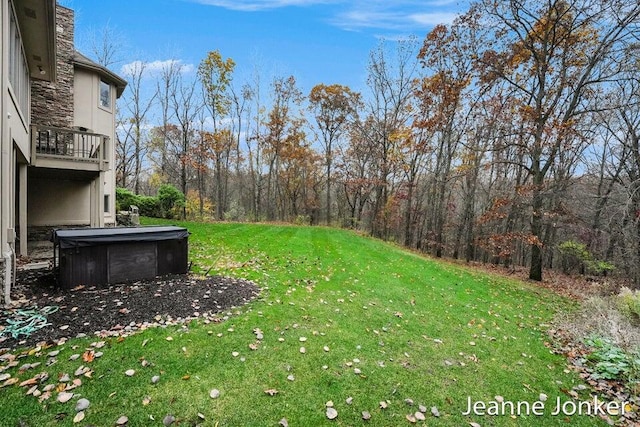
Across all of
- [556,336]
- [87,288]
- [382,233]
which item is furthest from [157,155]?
[556,336]

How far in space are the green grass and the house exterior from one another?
4.10 meters

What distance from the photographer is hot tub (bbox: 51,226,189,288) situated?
514 centimetres

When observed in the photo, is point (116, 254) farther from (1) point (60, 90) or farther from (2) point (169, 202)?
(2) point (169, 202)

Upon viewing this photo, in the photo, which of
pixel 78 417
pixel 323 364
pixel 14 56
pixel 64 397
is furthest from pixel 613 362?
pixel 14 56

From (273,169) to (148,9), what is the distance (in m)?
14.7

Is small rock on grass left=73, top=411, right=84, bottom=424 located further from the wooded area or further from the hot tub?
the wooded area

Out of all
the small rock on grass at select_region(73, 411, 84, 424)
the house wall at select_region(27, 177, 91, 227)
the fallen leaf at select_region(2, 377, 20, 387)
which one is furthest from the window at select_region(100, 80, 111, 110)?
the small rock on grass at select_region(73, 411, 84, 424)

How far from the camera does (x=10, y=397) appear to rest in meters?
2.57

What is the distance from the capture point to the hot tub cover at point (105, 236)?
511 centimetres

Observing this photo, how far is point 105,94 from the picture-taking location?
40.3ft

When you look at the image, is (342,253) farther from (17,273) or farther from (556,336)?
(17,273)

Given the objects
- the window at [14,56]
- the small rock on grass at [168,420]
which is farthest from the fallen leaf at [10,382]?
the window at [14,56]

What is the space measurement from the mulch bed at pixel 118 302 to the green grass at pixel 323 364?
0.36 metres

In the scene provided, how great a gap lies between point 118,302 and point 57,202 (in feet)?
30.3
